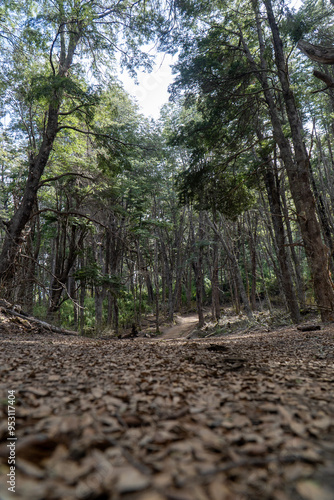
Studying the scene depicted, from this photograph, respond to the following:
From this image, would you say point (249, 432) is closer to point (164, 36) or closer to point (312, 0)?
point (164, 36)

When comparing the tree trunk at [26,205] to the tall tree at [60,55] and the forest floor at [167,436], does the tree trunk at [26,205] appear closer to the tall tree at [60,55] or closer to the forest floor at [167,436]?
the tall tree at [60,55]

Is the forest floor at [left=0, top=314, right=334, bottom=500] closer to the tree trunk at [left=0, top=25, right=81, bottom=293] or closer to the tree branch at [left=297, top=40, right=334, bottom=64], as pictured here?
the tree branch at [left=297, top=40, right=334, bottom=64]

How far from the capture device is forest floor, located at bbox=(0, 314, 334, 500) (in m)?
0.89

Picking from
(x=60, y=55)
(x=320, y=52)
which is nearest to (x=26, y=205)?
(x=60, y=55)

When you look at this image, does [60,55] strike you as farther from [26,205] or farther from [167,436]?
[167,436]

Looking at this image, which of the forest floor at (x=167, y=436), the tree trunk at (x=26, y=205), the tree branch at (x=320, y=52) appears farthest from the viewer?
the tree trunk at (x=26, y=205)

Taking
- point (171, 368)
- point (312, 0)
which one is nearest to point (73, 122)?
point (312, 0)

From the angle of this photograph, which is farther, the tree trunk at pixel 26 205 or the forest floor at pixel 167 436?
the tree trunk at pixel 26 205

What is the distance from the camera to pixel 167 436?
1228mm

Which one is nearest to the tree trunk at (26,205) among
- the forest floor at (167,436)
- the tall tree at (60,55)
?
the tall tree at (60,55)

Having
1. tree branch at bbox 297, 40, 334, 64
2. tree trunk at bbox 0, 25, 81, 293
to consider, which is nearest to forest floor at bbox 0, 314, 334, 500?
tree branch at bbox 297, 40, 334, 64

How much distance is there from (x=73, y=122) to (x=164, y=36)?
3.80 m

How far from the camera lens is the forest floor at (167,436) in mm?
887

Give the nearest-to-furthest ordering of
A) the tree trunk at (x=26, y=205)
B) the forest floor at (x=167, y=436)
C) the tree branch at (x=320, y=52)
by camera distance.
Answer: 1. the forest floor at (x=167, y=436)
2. the tree branch at (x=320, y=52)
3. the tree trunk at (x=26, y=205)
